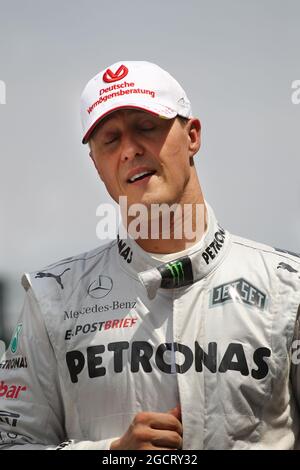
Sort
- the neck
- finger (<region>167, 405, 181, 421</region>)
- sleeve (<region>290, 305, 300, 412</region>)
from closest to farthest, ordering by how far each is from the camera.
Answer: finger (<region>167, 405, 181, 421</region>) < sleeve (<region>290, 305, 300, 412</region>) < the neck

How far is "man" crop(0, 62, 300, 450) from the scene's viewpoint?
3.70m

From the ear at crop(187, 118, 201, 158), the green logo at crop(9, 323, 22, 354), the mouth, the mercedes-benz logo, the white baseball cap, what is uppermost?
the white baseball cap

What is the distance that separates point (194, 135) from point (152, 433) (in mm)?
1443

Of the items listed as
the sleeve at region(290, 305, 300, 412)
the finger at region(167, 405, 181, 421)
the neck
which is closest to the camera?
the finger at region(167, 405, 181, 421)

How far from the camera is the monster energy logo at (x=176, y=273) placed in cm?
386

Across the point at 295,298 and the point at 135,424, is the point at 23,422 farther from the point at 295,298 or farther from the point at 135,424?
the point at 295,298

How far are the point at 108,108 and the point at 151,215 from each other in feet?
1.70

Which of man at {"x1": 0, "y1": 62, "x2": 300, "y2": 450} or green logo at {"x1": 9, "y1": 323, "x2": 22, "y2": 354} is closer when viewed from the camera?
man at {"x1": 0, "y1": 62, "x2": 300, "y2": 450}

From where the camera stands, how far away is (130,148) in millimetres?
3898

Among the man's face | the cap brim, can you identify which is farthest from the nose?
the cap brim

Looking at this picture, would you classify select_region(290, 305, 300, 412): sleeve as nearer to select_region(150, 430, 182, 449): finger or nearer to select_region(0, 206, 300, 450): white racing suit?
select_region(0, 206, 300, 450): white racing suit

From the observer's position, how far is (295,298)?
150 inches

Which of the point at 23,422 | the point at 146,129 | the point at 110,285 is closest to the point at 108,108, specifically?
the point at 146,129
